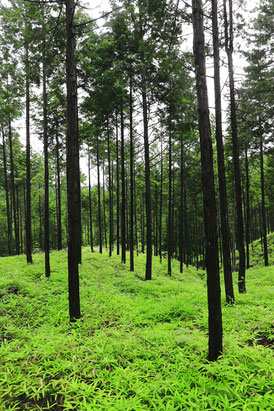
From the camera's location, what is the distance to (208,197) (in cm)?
401

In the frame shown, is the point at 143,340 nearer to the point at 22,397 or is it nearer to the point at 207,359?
the point at 207,359

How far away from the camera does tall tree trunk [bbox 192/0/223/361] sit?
398cm

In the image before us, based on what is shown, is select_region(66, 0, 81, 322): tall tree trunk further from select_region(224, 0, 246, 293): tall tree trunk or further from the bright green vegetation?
the bright green vegetation

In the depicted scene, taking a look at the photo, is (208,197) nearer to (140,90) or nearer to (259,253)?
(140,90)

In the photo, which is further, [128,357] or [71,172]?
[71,172]

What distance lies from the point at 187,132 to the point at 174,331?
9.60m

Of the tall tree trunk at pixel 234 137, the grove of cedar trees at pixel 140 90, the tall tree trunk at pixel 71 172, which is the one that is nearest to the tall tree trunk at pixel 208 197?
the grove of cedar trees at pixel 140 90

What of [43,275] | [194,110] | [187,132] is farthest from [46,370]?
[194,110]

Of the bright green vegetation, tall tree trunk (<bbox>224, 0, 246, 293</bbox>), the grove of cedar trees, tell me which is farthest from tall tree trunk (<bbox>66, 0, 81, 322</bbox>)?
the bright green vegetation

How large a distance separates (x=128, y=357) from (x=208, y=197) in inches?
144

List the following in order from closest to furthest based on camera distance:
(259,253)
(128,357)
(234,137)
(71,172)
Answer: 1. (128,357)
2. (71,172)
3. (234,137)
4. (259,253)

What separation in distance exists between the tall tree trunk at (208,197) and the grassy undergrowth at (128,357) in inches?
20.0

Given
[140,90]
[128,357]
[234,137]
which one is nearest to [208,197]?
[128,357]

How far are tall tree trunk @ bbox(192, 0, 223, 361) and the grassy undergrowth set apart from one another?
0.51 meters
